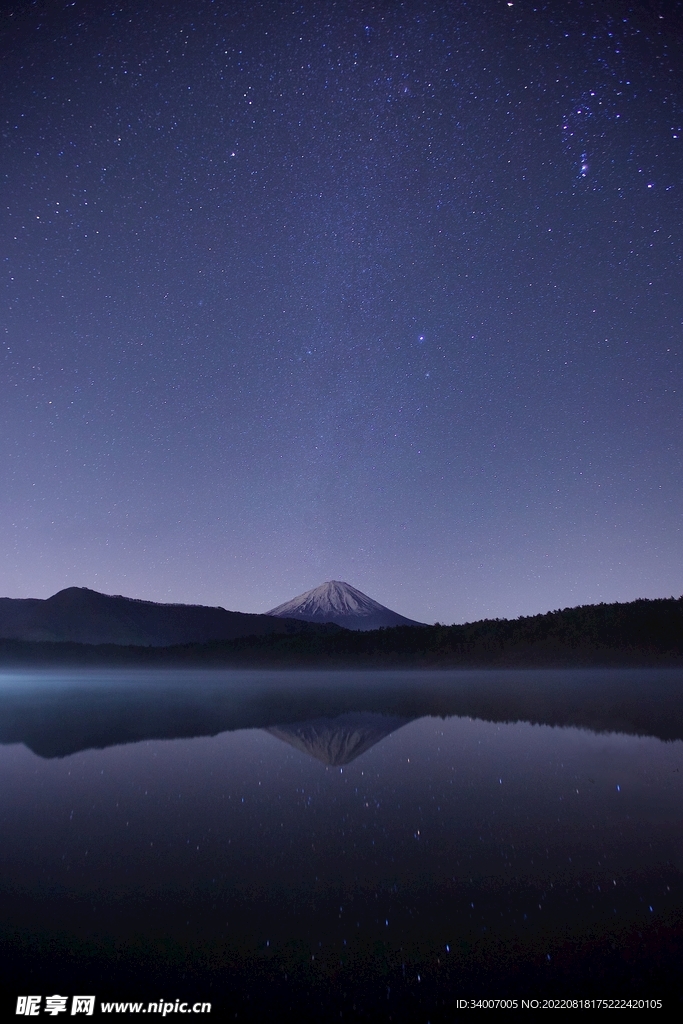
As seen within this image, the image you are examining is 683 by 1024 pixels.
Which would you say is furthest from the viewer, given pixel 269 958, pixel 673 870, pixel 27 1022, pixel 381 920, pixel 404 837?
pixel 404 837

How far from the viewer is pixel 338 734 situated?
23.3 meters

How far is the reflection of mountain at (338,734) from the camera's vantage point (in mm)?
19328

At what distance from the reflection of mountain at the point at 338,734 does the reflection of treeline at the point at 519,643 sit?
91214 mm

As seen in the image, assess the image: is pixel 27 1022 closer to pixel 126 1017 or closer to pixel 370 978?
pixel 126 1017

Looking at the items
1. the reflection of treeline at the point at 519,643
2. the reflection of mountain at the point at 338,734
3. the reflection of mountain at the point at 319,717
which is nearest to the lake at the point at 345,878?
the reflection of mountain at the point at 338,734

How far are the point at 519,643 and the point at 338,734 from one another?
352 feet

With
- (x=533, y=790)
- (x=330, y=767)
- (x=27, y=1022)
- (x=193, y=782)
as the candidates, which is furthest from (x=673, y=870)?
(x=193, y=782)

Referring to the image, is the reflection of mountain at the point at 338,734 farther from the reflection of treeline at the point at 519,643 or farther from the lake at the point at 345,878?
the reflection of treeline at the point at 519,643

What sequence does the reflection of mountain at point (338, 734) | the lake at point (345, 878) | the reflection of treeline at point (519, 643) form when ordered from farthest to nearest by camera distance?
the reflection of treeline at point (519, 643) → the reflection of mountain at point (338, 734) → the lake at point (345, 878)

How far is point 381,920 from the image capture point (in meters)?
7.48

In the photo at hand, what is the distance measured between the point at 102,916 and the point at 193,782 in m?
8.16

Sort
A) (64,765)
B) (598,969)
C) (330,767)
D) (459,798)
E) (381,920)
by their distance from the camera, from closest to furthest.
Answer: (598,969)
(381,920)
(459,798)
(330,767)
(64,765)

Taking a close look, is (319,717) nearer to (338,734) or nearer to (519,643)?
(338,734)

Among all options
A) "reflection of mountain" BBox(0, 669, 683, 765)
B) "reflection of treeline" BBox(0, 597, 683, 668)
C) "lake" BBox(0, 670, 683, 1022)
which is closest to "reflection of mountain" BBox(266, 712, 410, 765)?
"reflection of mountain" BBox(0, 669, 683, 765)
